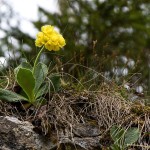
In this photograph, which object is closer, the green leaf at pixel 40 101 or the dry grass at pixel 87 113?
the dry grass at pixel 87 113

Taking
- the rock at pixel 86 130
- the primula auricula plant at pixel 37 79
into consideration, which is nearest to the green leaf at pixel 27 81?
the primula auricula plant at pixel 37 79

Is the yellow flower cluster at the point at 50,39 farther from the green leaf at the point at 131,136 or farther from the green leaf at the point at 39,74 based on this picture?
the green leaf at the point at 131,136

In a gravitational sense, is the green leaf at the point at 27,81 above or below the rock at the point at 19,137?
above

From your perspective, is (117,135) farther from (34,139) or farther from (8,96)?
(8,96)

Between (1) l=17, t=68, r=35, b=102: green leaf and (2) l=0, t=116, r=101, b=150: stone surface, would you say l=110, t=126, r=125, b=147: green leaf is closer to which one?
(2) l=0, t=116, r=101, b=150: stone surface

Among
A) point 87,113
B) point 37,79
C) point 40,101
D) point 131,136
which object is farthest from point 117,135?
point 37,79

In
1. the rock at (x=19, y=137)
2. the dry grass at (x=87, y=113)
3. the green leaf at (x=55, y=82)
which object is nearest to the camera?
the rock at (x=19, y=137)
